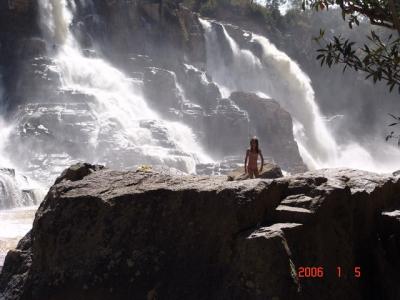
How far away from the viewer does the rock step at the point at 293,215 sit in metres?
5.09

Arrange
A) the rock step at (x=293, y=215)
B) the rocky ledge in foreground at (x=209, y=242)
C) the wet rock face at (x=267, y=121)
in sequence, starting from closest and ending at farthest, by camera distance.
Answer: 1. the rocky ledge in foreground at (x=209, y=242)
2. the rock step at (x=293, y=215)
3. the wet rock face at (x=267, y=121)

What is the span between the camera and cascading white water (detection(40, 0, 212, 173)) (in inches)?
1358

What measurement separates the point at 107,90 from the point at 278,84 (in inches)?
822

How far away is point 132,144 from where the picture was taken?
33344 millimetres

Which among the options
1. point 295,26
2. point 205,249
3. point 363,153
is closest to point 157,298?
point 205,249

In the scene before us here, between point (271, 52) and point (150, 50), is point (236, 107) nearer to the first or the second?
point (150, 50)

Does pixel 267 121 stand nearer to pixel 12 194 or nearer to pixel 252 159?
pixel 12 194

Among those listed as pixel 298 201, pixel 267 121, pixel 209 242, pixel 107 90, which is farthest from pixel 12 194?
pixel 267 121

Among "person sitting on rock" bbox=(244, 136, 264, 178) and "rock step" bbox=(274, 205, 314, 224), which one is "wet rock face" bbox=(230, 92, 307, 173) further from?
"rock step" bbox=(274, 205, 314, 224)

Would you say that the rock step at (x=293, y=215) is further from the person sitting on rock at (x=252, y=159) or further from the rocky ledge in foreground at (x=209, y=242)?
the person sitting on rock at (x=252, y=159)

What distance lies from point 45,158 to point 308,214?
28.3m

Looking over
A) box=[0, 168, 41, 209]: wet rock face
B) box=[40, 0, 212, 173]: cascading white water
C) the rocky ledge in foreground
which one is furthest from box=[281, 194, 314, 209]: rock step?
box=[40, 0, 212, 173]: cascading white water

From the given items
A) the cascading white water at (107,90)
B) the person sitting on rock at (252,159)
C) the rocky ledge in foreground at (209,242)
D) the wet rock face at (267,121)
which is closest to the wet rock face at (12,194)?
the cascading white water at (107,90)

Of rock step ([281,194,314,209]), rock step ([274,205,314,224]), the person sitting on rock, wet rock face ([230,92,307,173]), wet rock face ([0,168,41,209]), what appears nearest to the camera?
rock step ([274,205,314,224])
